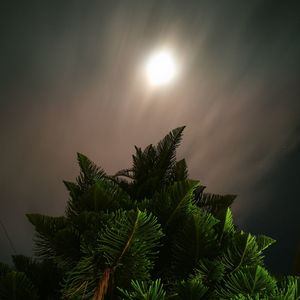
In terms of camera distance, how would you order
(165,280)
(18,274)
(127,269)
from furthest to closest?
(165,280), (18,274), (127,269)

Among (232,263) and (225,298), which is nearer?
(225,298)

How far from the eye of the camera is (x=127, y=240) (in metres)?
2.38

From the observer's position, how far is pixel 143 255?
2.51 meters

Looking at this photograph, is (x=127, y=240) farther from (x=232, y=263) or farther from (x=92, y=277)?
Answer: (x=232, y=263)

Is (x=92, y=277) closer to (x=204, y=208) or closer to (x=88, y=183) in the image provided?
(x=88, y=183)

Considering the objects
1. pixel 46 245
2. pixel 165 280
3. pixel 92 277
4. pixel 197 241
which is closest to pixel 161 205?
pixel 197 241

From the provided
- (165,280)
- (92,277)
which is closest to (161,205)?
(165,280)

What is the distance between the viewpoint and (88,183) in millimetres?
3947

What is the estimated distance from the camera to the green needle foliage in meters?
2.30

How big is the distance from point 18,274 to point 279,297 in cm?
181

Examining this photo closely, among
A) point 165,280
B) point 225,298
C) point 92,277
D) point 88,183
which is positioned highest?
point 88,183

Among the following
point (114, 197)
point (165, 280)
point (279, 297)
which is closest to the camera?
point (279, 297)

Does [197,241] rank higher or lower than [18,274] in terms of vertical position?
lower

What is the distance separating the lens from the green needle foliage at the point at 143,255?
90.4 inches
